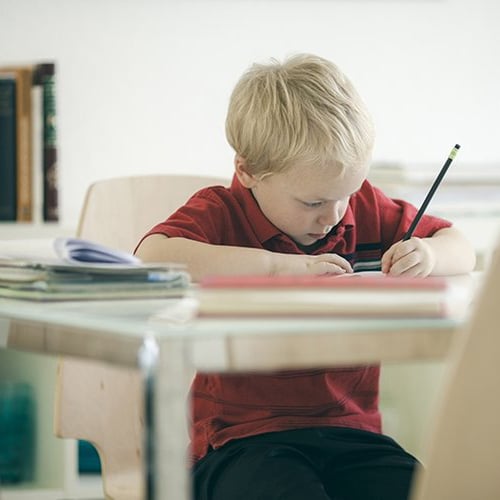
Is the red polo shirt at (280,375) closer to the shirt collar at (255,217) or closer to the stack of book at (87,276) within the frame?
the shirt collar at (255,217)

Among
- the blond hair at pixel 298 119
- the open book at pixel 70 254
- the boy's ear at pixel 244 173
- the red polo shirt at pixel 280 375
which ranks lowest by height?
the red polo shirt at pixel 280 375

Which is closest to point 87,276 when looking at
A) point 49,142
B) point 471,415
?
point 471,415

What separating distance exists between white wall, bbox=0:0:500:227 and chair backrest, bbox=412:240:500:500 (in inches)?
64.4

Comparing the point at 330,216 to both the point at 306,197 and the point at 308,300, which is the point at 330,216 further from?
the point at 308,300

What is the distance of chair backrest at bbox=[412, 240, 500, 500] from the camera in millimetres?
650

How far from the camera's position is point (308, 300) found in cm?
75

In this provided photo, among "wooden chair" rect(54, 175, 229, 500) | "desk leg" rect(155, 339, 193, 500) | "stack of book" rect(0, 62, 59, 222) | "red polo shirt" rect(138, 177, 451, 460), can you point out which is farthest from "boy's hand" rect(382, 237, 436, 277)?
"stack of book" rect(0, 62, 59, 222)

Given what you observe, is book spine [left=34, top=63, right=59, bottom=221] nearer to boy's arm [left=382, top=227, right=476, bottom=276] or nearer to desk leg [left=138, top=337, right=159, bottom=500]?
boy's arm [left=382, top=227, right=476, bottom=276]

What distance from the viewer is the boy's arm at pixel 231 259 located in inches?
46.0

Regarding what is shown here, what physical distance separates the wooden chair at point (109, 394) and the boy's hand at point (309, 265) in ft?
0.79

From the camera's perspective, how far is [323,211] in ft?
4.27

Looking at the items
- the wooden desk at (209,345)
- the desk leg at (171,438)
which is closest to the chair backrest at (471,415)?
the wooden desk at (209,345)

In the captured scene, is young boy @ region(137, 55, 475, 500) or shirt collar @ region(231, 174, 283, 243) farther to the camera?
shirt collar @ region(231, 174, 283, 243)

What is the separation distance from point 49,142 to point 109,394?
99 cm
